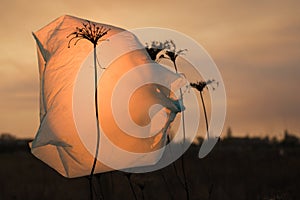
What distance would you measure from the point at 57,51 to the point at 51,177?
12810 mm

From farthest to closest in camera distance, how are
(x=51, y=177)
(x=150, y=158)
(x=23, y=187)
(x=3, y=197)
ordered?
1. (x=51, y=177)
2. (x=23, y=187)
3. (x=3, y=197)
4. (x=150, y=158)

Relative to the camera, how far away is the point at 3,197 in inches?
484

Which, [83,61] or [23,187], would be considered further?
[23,187]

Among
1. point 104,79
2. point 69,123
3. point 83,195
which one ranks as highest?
point 104,79

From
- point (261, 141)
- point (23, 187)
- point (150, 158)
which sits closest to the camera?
point (150, 158)

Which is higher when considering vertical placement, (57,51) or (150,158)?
(57,51)

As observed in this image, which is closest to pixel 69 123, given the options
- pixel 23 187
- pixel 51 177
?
pixel 23 187

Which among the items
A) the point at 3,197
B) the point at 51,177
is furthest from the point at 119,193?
the point at 51,177

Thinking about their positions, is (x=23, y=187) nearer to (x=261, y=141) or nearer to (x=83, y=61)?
(x=83, y=61)

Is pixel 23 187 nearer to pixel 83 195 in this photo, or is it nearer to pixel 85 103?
pixel 83 195

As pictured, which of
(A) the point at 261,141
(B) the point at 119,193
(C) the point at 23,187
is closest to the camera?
(B) the point at 119,193

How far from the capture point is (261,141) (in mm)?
49750

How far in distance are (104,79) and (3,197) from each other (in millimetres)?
8494

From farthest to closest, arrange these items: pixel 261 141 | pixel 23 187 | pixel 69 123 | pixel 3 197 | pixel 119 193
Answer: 1. pixel 261 141
2. pixel 23 187
3. pixel 3 197
4. pixel 119 193
5. pixel 69 123
